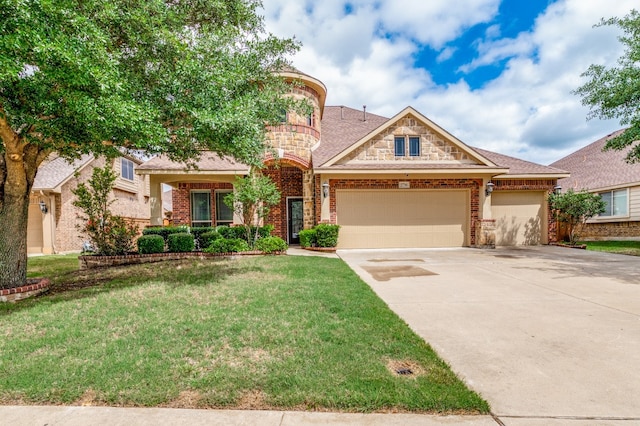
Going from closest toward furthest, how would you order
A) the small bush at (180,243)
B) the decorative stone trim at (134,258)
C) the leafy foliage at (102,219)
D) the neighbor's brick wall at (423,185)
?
the leafy foliage at (102,219)
the decorative stone trim at (134,258)
the small bush at (180,243)
the neighbor's brick wall at (423,185)

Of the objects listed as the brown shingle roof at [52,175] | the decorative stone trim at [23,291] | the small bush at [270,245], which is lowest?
the decorative stone trim at [23,291]

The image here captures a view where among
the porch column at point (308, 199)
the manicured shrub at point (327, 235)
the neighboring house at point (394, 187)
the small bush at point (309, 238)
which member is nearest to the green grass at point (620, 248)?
the neighboring house at point (394, 187)

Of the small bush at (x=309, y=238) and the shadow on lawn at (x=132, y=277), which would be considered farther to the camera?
the small bush at (x=309, y=238)

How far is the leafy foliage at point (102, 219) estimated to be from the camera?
8.41 meters

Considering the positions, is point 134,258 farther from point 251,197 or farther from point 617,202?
point 617,202

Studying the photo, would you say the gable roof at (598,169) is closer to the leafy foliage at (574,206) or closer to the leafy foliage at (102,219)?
the leafy foliage at (574,206)

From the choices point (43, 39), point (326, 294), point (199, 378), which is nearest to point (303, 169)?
point (326, 294)

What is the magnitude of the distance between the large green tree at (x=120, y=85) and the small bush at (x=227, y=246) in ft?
12.2

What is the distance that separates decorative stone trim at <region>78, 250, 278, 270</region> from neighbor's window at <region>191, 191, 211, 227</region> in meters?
4.49

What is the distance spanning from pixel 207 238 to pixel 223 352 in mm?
7719

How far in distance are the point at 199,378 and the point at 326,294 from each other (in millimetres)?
2935

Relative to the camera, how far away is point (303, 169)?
549 inches

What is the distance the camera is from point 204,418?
2.38 meters

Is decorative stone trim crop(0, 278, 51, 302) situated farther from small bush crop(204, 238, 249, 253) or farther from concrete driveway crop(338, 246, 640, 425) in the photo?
concrete driveway crop(338, 246, 640, 425)
